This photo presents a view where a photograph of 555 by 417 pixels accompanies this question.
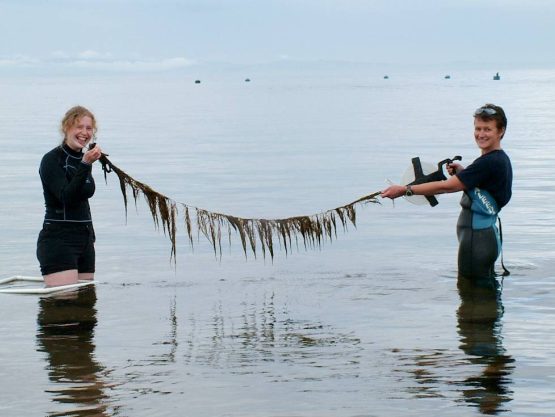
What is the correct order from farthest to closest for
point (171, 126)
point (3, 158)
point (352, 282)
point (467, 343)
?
point (171, 126) → point (3, 158) → point (352, 282) → point (467, 343)

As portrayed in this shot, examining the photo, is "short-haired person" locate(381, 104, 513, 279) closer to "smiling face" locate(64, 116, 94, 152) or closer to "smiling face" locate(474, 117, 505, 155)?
"smiling face" locate(474, 117, 505, 155)

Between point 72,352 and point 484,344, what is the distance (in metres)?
3.67

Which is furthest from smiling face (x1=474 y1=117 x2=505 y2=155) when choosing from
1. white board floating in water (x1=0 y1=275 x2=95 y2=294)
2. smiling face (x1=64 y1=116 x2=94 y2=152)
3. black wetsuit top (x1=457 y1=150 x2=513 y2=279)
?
white board floating in water (x1=0 y1=275 x2=95 y2=294)

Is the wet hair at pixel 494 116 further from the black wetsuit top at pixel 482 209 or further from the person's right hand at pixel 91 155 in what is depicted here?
the person's right hand at pixel 91 155

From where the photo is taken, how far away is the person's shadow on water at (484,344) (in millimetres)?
8484

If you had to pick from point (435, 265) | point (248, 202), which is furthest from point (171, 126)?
point (435, 265)

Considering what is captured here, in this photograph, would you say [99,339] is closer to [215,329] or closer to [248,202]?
[215,329]

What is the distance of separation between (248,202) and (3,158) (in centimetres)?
1596

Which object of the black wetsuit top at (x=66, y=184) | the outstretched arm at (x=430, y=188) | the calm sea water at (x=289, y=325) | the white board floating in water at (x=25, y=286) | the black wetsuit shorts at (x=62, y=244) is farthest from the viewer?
the white board floating in water at (x=25, y=286)

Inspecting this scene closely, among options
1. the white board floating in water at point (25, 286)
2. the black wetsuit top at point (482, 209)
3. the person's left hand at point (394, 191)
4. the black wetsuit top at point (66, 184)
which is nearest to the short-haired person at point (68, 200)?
the black wetsuit top at point (66, 184)

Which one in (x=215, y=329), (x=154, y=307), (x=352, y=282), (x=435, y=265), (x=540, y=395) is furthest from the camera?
(x=435, y=265)

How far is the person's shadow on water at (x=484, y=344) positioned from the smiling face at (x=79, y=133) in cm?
417

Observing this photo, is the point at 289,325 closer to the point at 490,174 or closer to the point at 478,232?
the point at 478,232

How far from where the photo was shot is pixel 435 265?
15.3 metres
